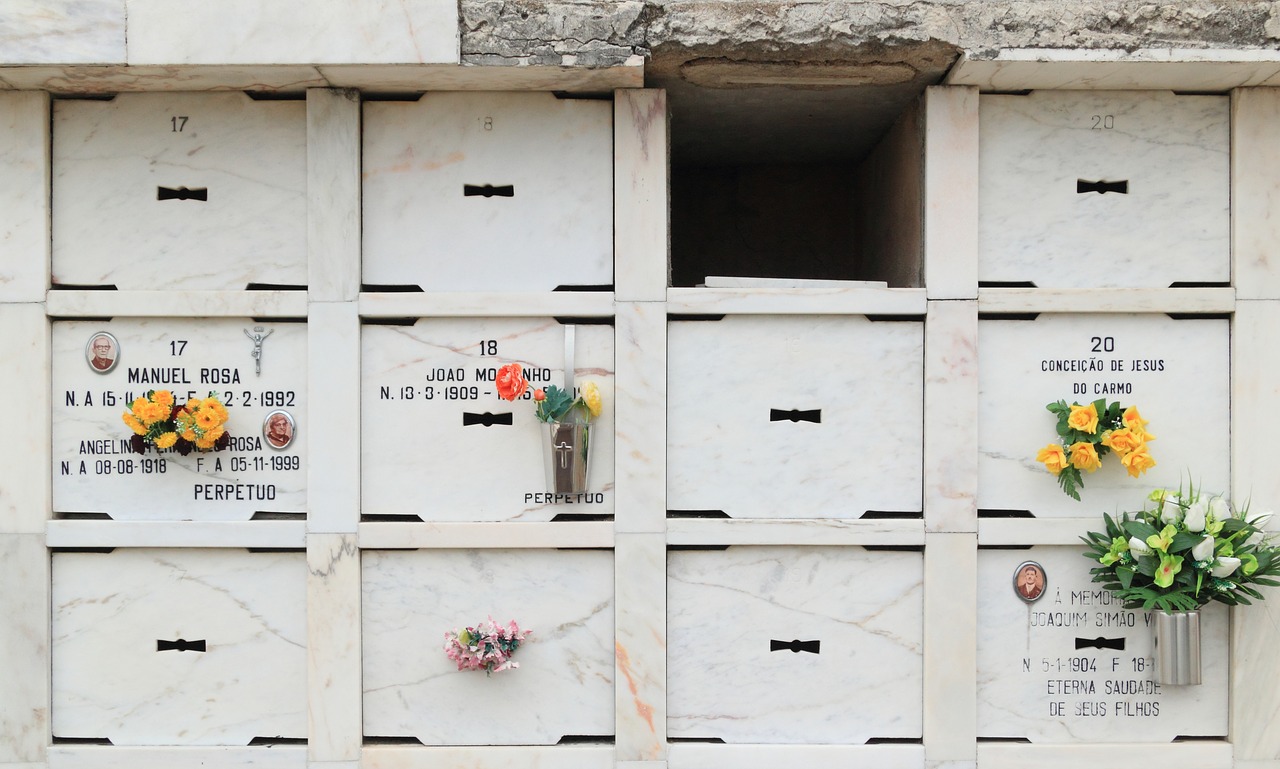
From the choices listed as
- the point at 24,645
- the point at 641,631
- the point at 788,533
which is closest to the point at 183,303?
the point at 24,645

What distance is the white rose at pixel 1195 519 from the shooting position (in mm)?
3617

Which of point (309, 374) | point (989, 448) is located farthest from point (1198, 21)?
point (309, 374)

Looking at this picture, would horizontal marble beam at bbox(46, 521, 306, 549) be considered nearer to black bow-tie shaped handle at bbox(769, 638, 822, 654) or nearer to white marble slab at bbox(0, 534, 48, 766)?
white marble slab at bbox(0, 534, 48, 766)

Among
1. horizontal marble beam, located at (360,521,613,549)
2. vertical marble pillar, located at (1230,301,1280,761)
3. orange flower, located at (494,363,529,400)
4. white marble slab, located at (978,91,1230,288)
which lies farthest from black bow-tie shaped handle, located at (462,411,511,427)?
vertical marble pillar, located at (1230,301,1280,761)

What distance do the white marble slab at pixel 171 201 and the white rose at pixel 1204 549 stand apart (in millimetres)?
3748

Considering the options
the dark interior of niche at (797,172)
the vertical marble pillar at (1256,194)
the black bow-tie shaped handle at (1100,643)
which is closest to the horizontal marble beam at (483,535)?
the dark interior of niche at (797,172)

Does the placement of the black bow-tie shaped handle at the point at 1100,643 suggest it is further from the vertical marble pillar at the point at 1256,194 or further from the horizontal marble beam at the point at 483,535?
the horizontal marble beam at the point at 483,535

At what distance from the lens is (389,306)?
12.5 feet

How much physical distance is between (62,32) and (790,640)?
146 inches

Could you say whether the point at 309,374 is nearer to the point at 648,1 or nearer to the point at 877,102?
the point at 648,1

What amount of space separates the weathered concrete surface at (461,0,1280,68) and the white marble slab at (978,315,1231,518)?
44.2 inches

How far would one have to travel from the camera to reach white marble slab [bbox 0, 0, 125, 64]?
344cm

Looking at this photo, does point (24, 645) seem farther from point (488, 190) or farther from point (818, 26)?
point (818, 26)

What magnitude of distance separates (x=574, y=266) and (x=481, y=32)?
978mm
